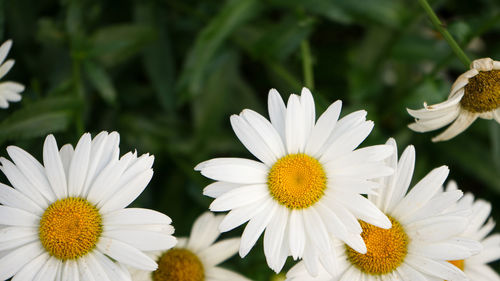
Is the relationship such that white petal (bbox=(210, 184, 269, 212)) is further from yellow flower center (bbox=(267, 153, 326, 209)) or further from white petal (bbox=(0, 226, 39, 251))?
white petal (bbox=(0, 226, 39, 251))

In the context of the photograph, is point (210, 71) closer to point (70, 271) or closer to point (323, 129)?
point (323, 129)

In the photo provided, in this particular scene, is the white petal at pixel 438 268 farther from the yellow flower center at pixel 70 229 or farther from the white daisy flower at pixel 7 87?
the white daisy flower at pixel 7 87

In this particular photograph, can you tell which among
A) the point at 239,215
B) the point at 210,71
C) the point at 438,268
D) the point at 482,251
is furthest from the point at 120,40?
the point at 482,251

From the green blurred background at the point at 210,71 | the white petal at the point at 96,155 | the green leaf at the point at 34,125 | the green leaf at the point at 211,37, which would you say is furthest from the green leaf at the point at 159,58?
the white petal at the point at 96,155

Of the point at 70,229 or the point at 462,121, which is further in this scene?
the point at 462,121

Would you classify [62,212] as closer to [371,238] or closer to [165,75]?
[371,238]

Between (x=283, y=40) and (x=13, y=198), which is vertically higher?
(x=283, y=40)
